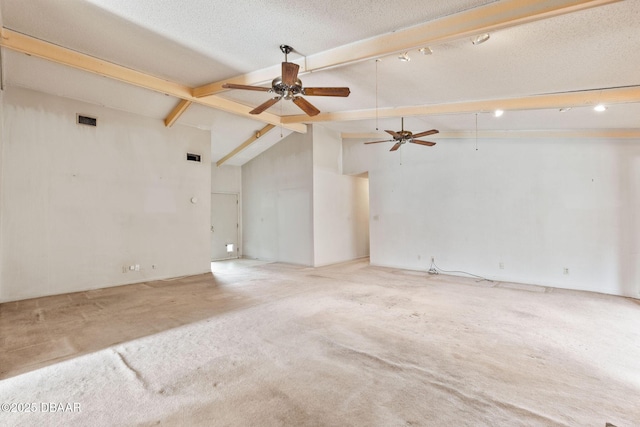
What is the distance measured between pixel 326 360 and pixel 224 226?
7463mm

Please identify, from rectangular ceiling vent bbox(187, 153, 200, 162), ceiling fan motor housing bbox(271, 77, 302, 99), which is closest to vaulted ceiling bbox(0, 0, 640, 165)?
ceiling fan motor housing bbox(271, 77, 302, 99)

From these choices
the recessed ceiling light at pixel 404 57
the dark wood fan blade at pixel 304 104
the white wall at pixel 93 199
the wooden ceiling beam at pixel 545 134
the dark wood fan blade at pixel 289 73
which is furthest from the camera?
the wooden ceiling beam at pixel 545 134

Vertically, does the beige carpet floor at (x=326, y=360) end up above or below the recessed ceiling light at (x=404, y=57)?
below

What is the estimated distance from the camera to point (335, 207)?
8.34m

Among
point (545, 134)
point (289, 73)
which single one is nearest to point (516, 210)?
point (545, 134)

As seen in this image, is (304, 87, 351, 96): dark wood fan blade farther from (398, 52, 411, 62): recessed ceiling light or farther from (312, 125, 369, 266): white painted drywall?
(312, 125, 369, 266): white painted drywall

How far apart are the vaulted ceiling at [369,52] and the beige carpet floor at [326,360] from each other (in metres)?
2.92

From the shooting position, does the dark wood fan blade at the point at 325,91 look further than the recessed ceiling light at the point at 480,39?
Yes

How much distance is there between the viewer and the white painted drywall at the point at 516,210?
201 inches

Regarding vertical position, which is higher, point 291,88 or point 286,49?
point 286,49

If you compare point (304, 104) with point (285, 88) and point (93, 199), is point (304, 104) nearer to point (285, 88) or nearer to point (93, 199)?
point (285, 88)

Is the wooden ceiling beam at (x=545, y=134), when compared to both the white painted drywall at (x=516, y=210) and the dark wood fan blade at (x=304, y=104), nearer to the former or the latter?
the white painted drywall at (x=516, y=210)

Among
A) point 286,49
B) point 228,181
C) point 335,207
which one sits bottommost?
point 335,207

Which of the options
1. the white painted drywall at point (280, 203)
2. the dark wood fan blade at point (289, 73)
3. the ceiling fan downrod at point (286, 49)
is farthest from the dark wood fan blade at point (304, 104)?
the white painted drywall at point (280, 203)
